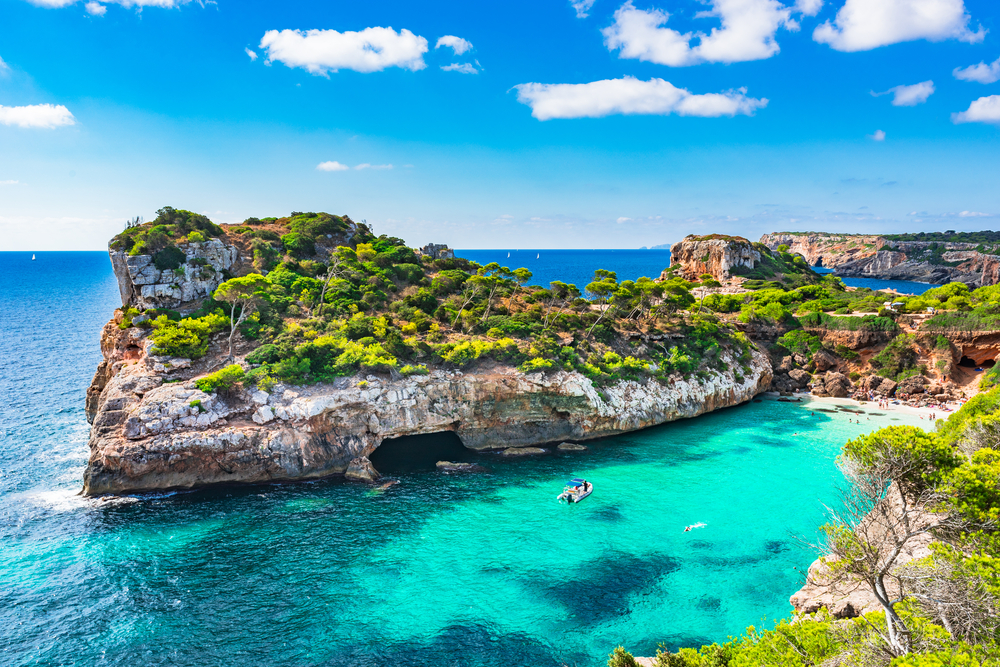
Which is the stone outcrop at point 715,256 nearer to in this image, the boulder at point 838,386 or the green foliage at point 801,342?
the green foliage at point 801,342

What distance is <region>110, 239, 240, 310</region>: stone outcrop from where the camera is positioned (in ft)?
136

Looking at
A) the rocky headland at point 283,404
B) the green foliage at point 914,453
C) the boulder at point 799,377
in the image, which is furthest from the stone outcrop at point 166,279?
the boulder at point 799,377

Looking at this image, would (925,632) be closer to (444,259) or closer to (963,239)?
(444,259)

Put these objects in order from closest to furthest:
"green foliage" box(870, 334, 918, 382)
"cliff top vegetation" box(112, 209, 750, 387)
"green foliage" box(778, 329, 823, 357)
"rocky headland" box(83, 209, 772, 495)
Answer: "rocky headland" box(83, 209, 772, 495)
"cliff top vegetation" box(112, 209, 750, 387)
"green foliage" box(870, 334, 918, 382)
"green foliage" box(778, 329, 823, 357)

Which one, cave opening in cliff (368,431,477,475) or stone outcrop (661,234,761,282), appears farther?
stone outcrop (661,234,761,282)

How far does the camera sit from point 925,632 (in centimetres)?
1087

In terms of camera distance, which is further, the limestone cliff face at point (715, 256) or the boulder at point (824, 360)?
the limestone cliff face at point (715, 256)

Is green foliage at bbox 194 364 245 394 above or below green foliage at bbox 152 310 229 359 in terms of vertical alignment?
below

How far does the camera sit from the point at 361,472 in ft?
113

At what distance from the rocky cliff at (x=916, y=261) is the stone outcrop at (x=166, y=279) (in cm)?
17465

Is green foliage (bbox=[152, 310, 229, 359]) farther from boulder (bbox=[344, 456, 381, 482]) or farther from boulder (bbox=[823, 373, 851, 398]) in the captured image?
boulder (bbox=[823, 373, 851, 398])

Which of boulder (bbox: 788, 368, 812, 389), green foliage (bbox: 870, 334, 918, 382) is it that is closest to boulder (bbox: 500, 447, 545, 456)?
boulder (bbox: 788, 368, 812, 389)

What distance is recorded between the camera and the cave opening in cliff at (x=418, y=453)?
3675 centimetres

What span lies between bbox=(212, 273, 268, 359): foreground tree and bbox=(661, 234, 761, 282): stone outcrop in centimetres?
9496
